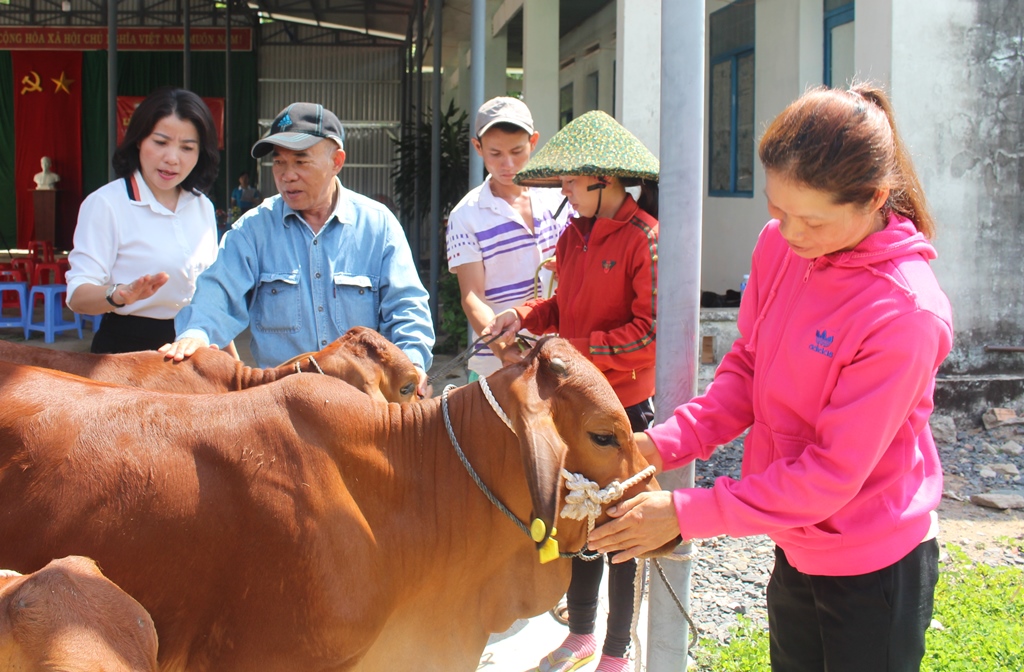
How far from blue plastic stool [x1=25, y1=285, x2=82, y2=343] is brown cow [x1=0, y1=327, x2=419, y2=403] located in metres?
8.50

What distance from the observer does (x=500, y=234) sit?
4.16 m

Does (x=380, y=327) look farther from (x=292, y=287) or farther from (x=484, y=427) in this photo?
(x=484, y=427)

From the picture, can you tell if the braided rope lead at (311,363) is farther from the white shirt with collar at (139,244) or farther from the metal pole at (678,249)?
the metal pole at (678,249)

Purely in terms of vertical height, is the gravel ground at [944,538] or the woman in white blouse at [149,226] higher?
the woman in white blouse at [149,226]

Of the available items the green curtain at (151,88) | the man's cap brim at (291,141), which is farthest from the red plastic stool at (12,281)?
the green curtain at (151,88)

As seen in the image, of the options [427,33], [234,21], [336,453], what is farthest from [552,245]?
[234,21]

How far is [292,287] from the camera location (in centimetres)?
335

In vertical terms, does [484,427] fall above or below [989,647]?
above

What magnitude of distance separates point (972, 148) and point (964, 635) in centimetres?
428

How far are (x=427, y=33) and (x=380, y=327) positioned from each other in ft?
54.1

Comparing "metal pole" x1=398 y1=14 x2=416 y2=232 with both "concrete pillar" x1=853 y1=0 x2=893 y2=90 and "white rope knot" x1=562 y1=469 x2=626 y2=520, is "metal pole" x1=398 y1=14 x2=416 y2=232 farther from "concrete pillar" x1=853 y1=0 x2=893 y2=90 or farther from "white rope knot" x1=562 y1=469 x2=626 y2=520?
"white rope knot" x1=562 y1=469 x2=626 y2=520

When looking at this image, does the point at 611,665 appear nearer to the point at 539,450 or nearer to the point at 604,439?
the point at 604,439

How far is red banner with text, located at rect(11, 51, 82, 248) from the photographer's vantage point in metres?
23.7

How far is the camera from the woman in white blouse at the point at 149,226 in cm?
359
